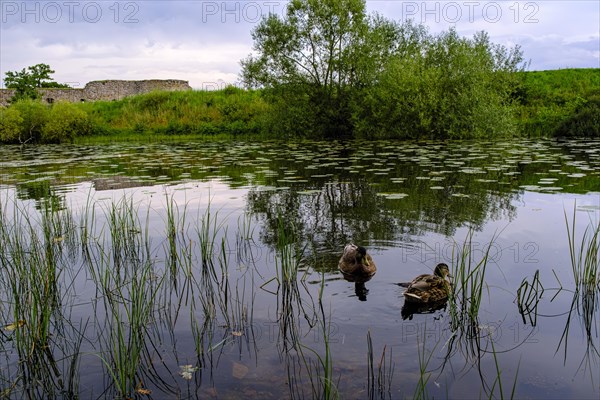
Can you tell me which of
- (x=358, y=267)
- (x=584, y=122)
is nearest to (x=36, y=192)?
(x=358, y=267)

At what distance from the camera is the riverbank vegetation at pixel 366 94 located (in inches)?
825

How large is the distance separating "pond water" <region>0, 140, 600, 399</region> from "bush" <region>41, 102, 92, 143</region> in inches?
966

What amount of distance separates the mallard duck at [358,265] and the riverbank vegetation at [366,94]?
17016 millimetres

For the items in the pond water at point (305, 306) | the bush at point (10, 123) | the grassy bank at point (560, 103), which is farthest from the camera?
the bush at point (10, 123)

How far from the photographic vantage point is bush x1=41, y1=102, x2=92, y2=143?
29547 mm

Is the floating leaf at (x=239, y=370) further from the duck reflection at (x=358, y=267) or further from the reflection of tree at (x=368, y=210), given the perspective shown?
the reflection of tree at (x=368, y=210)

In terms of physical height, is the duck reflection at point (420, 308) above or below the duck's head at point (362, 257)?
below

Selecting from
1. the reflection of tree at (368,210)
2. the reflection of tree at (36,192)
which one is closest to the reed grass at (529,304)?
the reflection of tree at (368,210)

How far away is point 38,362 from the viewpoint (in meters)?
3.00

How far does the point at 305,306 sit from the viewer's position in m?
3.81

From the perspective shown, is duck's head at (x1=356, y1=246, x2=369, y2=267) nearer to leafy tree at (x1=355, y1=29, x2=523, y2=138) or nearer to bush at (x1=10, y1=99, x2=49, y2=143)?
leafy tree at (x1=355, y1=29, x2=523, y2=138)

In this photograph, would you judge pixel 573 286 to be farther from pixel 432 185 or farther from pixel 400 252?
pixel 432 185

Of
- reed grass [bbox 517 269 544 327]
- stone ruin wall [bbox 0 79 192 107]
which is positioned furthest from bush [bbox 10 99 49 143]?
reed grass [bbox 517 269 544 327]

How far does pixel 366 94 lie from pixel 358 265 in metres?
20.2
